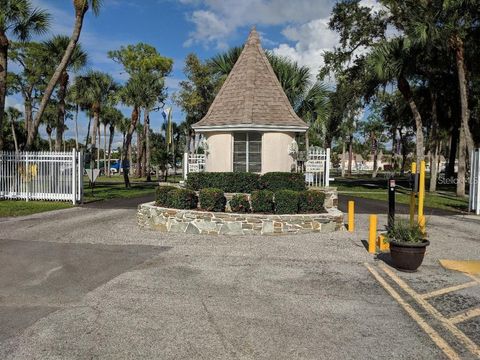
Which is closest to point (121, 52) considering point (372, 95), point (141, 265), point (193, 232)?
point (372, 95)

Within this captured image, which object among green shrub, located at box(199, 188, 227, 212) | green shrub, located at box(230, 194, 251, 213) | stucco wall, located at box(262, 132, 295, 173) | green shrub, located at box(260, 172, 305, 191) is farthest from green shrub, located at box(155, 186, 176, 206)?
stucco wall, located at box(262, 132, 295, 173)

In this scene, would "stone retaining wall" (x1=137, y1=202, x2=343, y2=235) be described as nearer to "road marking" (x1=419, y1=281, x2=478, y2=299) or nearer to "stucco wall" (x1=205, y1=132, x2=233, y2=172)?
"road marking" (x1=419, y1=281, x2=478, y2=299)

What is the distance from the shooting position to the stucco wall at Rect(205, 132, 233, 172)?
54.5 ft

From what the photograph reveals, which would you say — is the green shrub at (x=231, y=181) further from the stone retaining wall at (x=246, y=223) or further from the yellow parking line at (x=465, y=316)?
the yellow parking line at (x=465, y=316)

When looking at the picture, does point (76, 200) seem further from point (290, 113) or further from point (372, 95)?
point (372, 95)

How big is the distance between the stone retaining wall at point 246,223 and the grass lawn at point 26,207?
22.2 ft

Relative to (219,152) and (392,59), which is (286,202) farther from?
(392,59)

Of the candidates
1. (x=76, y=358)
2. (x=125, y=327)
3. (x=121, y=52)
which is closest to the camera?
(x=76, y=358)

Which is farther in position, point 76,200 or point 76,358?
point 76,200

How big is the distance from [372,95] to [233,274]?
24.2 meters

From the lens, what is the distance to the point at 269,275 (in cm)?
703

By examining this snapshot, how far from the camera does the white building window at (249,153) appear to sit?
16.5 meters

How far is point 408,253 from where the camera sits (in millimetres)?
7148

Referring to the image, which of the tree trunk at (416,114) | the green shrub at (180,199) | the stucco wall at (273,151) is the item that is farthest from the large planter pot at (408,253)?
Answer: the tree trunk at (416,114)
